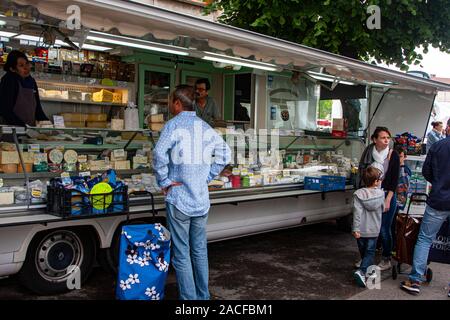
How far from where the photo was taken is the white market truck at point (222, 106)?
4031mm

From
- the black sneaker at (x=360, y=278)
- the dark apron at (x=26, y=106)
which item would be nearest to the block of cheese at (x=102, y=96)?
the dark apron at (x=26, y=106)

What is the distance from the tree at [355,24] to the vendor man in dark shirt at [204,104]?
276 centimetres

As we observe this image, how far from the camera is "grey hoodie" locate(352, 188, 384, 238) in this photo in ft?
16.4

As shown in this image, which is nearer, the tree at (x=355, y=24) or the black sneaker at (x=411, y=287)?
the black sneaker at (x=411, y=287)

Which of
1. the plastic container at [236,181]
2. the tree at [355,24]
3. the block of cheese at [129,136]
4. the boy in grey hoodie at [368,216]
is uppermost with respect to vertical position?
the tree at [355,24]

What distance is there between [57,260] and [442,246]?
386 cm

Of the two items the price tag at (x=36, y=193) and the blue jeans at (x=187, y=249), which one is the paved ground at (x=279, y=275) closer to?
the blue jeans at (x=187, y=249)

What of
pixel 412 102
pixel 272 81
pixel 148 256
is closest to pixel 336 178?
pixel 412 102

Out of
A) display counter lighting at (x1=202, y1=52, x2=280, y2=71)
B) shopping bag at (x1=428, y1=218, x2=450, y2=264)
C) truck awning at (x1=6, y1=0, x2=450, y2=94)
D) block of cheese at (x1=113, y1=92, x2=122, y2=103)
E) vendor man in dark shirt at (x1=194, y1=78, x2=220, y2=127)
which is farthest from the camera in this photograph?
block of cheese at (x1=113, y1=92, x2=122, y2=103)

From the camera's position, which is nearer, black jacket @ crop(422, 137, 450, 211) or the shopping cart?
black jacket @ crop(422, 137, 450, 211)

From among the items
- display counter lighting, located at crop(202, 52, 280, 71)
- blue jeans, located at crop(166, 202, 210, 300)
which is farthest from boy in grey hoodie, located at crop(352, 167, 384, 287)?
display counter lighting, located at crop(202, 52, 280, 71)

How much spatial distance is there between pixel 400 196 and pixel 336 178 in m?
0.95

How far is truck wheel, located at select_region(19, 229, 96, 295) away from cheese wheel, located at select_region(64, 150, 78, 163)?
2.64 feet

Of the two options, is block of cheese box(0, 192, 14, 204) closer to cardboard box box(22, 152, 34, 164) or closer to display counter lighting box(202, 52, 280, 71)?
cardboard box box(22, 152, 34, 164)
